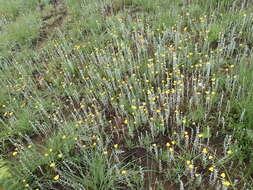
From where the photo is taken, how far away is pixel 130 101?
3367mm

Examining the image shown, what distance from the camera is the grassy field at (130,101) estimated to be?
8.55 feet

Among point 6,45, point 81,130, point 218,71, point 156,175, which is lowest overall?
point 156,175

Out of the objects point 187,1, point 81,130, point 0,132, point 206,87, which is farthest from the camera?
point 187,1

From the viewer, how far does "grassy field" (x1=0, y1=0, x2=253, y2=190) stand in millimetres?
2607

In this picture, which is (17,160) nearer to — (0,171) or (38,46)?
(0,171)

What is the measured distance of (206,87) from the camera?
3.46 metres

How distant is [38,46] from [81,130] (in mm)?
3478

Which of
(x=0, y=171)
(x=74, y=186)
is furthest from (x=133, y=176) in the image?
(x=0, y=171)

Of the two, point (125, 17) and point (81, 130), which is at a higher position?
point (125, 17)

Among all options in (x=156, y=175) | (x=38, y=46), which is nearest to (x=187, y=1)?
(x=38, y=46)

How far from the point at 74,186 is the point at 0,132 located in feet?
6.26

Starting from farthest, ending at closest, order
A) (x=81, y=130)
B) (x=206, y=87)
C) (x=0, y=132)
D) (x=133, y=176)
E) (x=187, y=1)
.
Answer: (x=187, y=1) → (x=0, y=132) → (x=206, y=87) → (x=81, y=130) → (x=133, y=176)

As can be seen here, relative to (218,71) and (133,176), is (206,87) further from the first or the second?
(133,176)

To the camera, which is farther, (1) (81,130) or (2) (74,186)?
(1) (81,130)
